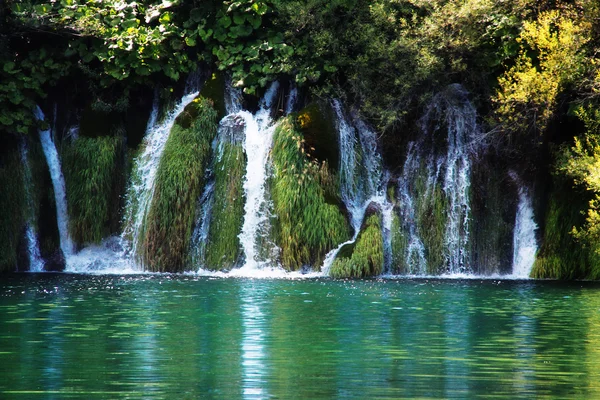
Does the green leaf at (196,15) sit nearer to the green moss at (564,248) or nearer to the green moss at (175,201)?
the green moss at (175,201)

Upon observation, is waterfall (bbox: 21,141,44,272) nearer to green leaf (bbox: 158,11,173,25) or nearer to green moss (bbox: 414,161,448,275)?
green leaf (bbox: 158,11,173,25)

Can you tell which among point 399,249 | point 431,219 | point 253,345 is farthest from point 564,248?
point 253,345

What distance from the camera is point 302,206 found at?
78.4ft

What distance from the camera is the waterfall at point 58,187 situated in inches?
1016

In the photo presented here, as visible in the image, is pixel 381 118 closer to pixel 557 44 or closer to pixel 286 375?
pixel 557 44

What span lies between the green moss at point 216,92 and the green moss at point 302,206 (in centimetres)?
207

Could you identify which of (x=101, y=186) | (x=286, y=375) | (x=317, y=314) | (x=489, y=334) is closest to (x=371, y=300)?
(x=317, y=314)

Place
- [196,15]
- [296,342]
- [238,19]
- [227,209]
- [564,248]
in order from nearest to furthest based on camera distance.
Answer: [296,342], [564,248], [227,209], [238,19], [196,15]

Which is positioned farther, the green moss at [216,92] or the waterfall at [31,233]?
the green moss at [216,92]

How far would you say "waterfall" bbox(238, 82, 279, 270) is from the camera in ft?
80.1

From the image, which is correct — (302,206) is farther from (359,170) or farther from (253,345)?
(253,345)

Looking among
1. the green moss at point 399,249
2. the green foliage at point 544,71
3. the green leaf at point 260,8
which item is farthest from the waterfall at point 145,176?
the green foliage at point 544,71

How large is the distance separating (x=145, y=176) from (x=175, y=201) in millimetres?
1567

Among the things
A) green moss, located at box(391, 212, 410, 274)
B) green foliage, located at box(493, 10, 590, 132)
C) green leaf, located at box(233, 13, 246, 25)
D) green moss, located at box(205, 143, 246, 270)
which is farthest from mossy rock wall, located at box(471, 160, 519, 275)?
green leaf, located at box(233, 13, 246, 25)
